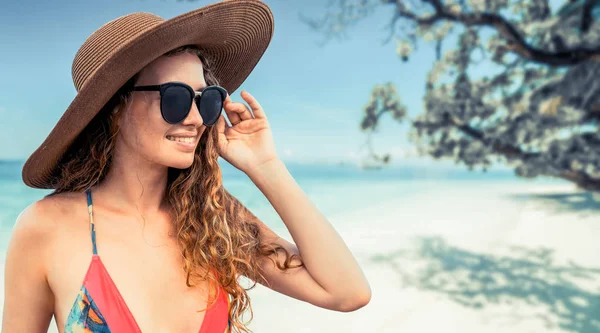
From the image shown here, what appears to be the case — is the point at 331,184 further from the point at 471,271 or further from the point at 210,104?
the point at 210,104

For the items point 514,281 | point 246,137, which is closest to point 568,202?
point 514,281

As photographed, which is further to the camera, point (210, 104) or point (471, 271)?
point (471, 271)

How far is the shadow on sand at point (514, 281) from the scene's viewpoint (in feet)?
20.0

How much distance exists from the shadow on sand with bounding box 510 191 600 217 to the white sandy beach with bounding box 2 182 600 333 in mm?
40

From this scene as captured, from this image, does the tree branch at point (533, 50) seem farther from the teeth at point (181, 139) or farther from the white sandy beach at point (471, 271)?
the teeth at point (181, 139)

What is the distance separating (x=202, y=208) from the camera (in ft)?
4.23

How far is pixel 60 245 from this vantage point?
1071 millimetres

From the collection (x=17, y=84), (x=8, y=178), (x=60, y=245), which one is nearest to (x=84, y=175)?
(x=60, y=245)

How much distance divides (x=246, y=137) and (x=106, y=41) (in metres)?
0.38

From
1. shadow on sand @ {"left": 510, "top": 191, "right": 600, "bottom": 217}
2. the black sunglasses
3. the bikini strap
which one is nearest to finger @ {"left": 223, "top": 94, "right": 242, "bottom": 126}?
the black sunglasses

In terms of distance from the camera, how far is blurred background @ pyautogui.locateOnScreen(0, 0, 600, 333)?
6.34 m

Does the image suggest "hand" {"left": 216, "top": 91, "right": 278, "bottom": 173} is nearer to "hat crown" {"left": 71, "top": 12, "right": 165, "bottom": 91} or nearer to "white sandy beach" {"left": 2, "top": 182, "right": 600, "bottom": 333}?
"hat crown" {"left": 71, "top": 12, "right": 165, "bottom": 91}

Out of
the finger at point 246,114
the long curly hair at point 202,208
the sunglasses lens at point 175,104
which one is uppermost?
the sunglasses lens at point 175,104

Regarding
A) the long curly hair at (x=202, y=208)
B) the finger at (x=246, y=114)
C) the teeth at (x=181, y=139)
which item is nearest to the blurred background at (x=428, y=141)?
the long curly hair at (x=202, y=208)
